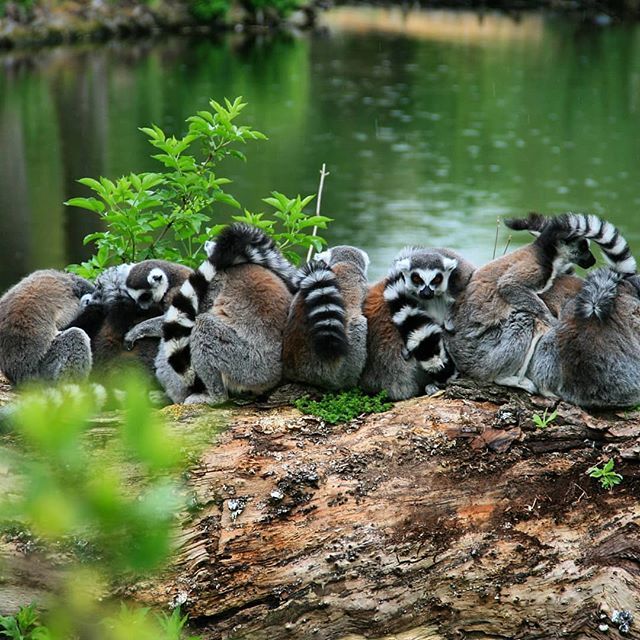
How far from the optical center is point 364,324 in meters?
4.76

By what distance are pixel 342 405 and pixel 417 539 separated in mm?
903

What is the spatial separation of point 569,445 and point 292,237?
7.49ft

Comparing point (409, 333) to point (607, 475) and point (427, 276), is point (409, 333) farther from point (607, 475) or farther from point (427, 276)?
point (607, 475)

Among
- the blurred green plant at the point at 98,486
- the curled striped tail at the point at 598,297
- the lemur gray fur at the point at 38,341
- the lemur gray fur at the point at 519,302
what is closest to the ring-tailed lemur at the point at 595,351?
the curled striped tail at the point at 598,297

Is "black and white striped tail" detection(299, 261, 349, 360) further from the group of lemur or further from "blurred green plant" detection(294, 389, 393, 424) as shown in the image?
"blurred green plant" detection(294, 389, 393, 424)

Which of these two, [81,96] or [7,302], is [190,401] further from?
[81,96]

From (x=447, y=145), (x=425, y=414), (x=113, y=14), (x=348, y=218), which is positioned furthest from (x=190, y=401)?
(x=113, y=14)

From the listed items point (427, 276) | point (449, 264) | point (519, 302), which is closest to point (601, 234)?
point (519, 302)

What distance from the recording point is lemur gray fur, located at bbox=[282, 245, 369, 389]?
4555mm

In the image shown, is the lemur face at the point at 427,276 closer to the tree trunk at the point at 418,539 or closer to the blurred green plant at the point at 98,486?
the tree trunk at the point at 418,539

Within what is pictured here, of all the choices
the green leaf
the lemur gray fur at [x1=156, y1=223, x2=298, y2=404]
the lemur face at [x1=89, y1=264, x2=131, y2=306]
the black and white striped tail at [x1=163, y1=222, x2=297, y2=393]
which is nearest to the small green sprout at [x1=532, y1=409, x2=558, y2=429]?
the lemur gray fur at [x1=156, y1=223, x2=298, y2=404]

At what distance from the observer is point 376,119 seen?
2484 cm

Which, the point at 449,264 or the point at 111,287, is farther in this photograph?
Answer: the point at 111,287

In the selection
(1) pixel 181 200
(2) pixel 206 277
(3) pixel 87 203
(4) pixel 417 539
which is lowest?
(4) pixel 417 539
